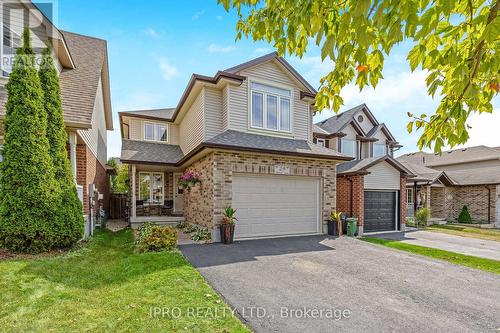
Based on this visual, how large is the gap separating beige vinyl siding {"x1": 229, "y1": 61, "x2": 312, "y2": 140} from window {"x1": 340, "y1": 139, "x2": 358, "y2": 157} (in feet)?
19.7

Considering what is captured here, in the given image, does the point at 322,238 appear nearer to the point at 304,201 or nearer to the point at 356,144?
the point at 304,201

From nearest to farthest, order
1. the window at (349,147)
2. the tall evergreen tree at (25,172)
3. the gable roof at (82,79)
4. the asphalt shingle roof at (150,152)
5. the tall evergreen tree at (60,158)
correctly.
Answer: the tall evergreen tree at (25,172)
the tall evergreen tree at (60,158)
the gable roof at (82,79)
the asphalt shingle roof at (150,152)
the window at (349,147)

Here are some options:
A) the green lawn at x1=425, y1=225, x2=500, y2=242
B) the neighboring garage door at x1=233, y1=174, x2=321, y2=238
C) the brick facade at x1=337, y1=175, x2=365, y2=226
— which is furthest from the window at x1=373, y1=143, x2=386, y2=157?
the neighboring garage door at x1=233, y1=174, x2=321, y2=238

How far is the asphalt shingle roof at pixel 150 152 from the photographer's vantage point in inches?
522

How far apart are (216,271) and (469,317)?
461 cm

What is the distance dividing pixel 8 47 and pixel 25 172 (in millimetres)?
4914

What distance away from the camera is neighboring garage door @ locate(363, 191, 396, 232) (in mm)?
13312

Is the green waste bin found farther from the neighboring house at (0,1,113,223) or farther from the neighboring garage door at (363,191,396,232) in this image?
the neighboring house at (0,1,113,223)

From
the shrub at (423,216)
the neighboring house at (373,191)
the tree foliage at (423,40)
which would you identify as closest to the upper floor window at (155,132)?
the neighboring house at (373,191)

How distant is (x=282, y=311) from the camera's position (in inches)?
162

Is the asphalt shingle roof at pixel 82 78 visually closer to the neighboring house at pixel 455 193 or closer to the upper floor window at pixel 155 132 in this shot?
the upper floor window at pixel 155 132

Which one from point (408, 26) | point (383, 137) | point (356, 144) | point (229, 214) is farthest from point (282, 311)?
point (383, 137)

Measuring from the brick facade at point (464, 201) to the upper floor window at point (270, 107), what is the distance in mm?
15816

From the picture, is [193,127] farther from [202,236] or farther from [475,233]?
[475,233]
